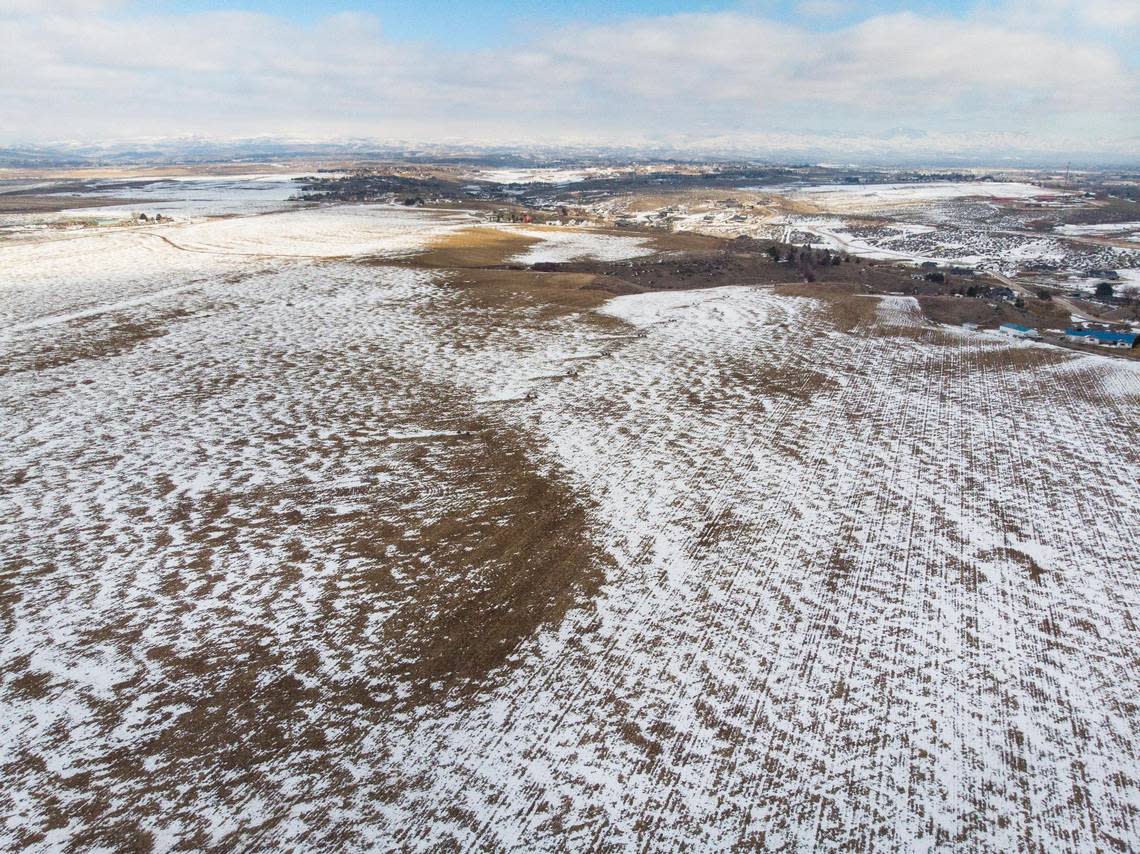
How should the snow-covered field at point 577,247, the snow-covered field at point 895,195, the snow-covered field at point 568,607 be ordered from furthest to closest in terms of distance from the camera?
the snow-covered field at point 895,195 < the snow-covered field at point 577,247 < the snow-covered field at point 568,607

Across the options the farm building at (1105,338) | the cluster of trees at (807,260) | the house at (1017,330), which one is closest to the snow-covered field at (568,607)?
the farm building at (1105,338)

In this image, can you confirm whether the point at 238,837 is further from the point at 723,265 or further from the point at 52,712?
the point at 723,265

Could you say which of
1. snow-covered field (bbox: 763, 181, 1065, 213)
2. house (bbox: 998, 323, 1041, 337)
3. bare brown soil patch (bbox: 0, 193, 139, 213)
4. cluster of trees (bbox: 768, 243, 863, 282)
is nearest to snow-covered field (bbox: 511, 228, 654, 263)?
cluster of trees (bbox: 768, 243, 863, 282)

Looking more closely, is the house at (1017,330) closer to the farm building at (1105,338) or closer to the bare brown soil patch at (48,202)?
the farm building at (1105,338)

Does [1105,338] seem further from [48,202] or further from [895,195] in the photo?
[895,195]

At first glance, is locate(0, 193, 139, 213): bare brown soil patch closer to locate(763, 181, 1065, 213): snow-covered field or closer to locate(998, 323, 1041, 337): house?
locate(998, 323, 1041, 337): house

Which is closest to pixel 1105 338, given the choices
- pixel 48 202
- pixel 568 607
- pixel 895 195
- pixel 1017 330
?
pixel 1017 330
